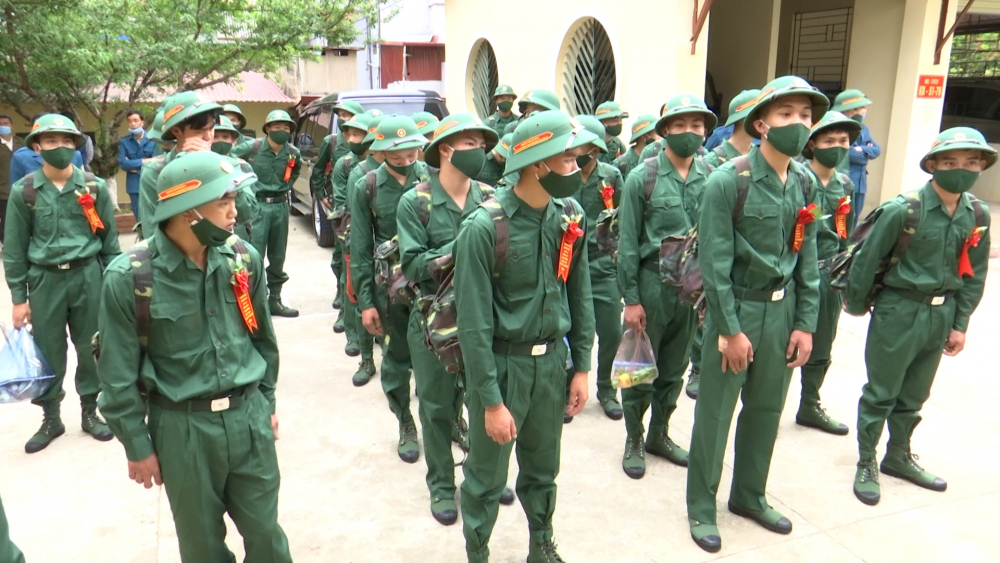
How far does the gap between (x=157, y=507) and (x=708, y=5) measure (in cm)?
780

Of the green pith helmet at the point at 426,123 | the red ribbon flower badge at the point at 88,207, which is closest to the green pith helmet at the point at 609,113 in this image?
the green pith helmet at the point at 426,123

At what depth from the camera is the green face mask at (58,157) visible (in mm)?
4742

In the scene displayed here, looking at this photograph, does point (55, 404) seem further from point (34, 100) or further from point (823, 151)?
point (34, 100)

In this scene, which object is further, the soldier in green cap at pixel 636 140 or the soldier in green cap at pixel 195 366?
the soldier in green cap at pixel 636 140

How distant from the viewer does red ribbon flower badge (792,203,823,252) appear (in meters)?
3.64

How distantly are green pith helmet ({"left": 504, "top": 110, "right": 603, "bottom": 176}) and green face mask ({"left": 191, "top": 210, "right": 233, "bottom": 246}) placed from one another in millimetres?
1110

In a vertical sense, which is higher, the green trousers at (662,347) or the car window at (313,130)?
the car window at (313,130)

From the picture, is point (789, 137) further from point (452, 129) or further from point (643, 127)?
point (643, 127)

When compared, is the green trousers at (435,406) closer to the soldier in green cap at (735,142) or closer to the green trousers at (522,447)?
the green trousers at (522,447)

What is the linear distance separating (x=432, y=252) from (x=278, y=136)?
463 cm

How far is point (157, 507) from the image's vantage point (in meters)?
4.21

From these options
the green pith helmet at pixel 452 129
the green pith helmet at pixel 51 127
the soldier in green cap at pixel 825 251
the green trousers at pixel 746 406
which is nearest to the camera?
the green trousers at pixel 746 406

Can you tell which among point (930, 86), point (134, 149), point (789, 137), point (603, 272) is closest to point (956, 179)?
point (789, 137)

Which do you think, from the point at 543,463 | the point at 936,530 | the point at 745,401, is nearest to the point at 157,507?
the point at 543,463
